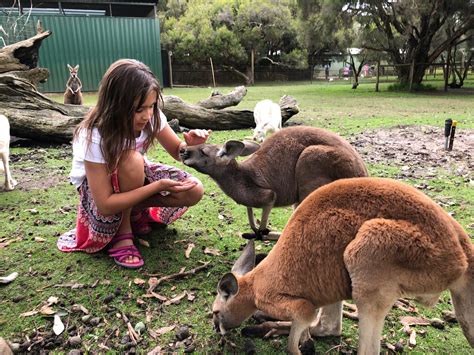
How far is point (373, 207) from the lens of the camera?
1.59 metres

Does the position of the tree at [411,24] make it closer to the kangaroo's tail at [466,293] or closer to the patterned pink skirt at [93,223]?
the patterned pink skirt at [93,223]

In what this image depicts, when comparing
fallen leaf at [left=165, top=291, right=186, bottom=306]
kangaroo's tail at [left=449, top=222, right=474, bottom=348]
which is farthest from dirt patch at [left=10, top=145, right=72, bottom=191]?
kangaroo's tail at [left=449, top=222, right=474, bottom=348]

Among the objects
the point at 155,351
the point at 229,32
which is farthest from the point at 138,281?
the point at 229,32

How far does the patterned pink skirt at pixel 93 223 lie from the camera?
2551 millimetres

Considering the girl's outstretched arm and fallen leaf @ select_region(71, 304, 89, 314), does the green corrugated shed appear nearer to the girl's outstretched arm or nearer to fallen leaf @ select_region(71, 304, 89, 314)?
the girl's outstretched arm

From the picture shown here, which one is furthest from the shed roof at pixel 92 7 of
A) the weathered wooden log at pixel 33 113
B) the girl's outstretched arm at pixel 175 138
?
the girl's outstretched arm at pixel 175 138

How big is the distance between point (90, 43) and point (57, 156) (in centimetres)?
1306

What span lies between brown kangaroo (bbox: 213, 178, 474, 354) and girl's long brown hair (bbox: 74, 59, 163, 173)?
3.45 feet

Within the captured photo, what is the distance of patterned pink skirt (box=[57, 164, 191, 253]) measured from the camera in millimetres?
2551

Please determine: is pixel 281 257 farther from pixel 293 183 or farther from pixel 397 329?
pixel 293 183

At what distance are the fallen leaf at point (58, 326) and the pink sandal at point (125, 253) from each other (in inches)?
21.4

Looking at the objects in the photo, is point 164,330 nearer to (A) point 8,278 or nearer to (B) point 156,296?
(B) point 156,296

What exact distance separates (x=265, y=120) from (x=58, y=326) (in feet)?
16.0

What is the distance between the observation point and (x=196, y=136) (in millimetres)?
2986
